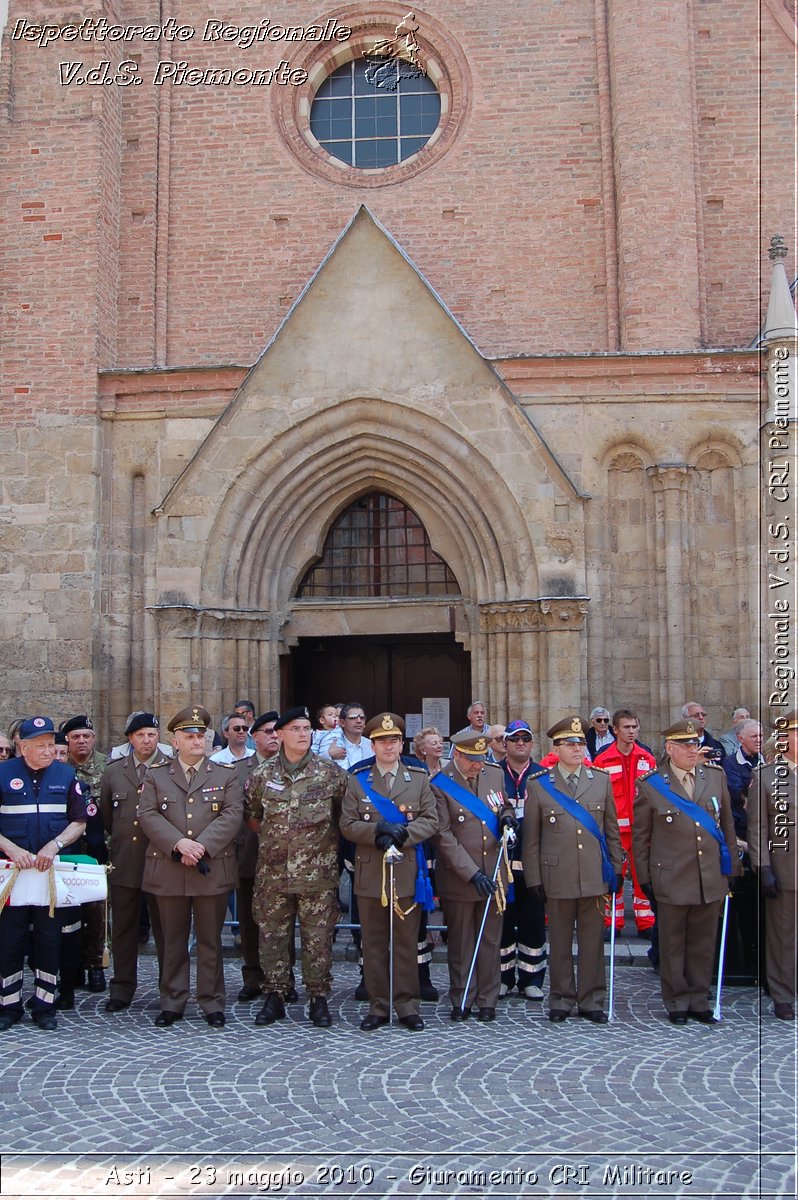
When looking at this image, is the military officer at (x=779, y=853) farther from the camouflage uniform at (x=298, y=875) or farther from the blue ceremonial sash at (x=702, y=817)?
the camouflage uniform at (x=298, y=875)

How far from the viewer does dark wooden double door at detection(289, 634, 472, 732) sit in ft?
42.2

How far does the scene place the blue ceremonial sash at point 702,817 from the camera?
6.58 metres

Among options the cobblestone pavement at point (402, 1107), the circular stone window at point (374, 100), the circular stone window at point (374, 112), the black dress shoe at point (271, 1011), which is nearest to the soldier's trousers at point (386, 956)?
the cobblestone pavement at point (402, 1107)

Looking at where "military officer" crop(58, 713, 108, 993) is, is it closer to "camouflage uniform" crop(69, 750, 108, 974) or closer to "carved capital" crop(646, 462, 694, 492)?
"camouflage uniform" crop(69, 750, 108, 974)

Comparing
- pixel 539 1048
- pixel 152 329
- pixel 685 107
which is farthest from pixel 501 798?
pixel 685 107

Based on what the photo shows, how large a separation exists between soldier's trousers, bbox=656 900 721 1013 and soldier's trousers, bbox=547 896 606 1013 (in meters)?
0.38

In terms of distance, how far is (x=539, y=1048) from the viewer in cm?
584

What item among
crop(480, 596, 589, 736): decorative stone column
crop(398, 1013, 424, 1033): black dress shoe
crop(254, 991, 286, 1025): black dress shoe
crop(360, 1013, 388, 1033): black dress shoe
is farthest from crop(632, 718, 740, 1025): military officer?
crop(480, 596, 589, 736): decorative stone column

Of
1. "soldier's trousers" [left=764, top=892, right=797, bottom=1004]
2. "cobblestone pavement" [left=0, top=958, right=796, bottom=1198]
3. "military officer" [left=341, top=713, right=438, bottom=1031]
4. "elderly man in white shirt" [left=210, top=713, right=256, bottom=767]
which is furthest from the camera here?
"elderly man in white shirt" [left=210, top=713, right=256, bottom=767]

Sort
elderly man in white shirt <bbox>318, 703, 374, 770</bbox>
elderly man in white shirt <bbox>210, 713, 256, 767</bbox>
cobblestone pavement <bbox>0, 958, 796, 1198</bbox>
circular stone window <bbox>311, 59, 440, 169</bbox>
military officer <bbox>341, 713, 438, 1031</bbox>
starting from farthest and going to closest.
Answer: circular stone window <bbox>311, 59, 440, 169</bbox> < elderly man in white shirt <bbox>318, 703, 374, 770</bbox> < elderly man in white shirt <bbox>210, 713, 256, 767</bbox> < military officer <bbox>341, 713, 438, 1031</bbox> < cobblestone pavement <bbox>0, 958, 796, 1198</bbox>

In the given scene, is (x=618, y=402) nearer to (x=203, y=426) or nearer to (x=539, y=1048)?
(x=203, y=426)

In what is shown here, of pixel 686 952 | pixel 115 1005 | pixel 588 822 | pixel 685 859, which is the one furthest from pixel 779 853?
pixel 115 1005

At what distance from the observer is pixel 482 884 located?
639 cm

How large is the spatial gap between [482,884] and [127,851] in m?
2.41
